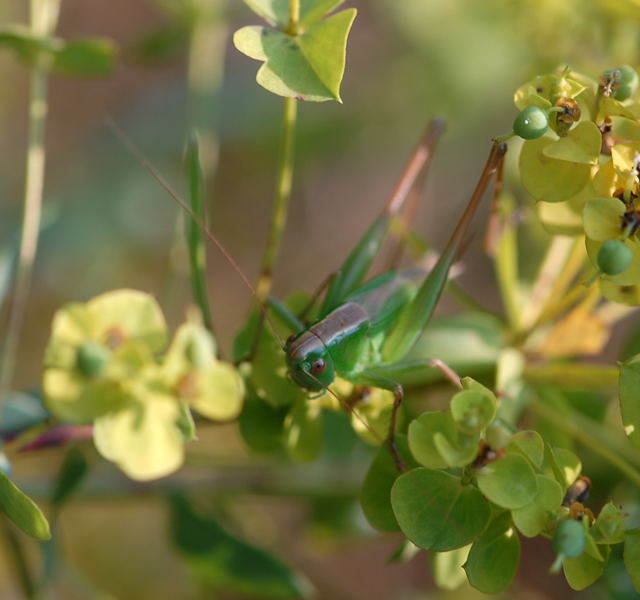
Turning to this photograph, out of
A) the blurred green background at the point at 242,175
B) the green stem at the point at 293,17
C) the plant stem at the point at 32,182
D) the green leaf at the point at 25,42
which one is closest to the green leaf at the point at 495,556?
the green stem at the point at 293,17

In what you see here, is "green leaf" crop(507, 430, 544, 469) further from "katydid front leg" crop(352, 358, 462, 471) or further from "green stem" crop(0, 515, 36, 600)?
"green stem" crop(0, 515, 36, 600)

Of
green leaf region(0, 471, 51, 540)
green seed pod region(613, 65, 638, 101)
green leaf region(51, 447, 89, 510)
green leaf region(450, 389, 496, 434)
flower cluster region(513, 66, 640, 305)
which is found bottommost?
green leaf region(51, 447, 89, 510)

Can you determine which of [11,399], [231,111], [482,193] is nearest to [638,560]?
Result: [482,193]

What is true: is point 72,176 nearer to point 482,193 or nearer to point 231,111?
point 231,111

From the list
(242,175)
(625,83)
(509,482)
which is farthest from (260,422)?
(242,175)

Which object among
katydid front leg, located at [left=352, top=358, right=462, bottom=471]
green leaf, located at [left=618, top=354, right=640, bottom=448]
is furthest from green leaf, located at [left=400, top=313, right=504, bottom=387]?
green leaf, located at [left=618, top=354, right=640, bottom=448]

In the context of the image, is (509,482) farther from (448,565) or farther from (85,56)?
(85,56)
